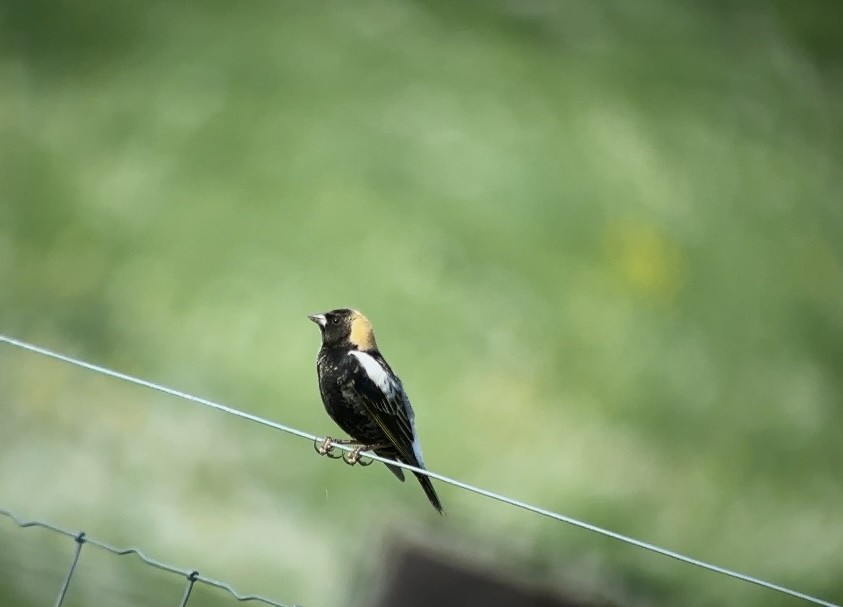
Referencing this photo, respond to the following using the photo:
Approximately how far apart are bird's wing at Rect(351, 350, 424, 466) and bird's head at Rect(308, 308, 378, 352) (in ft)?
0.12

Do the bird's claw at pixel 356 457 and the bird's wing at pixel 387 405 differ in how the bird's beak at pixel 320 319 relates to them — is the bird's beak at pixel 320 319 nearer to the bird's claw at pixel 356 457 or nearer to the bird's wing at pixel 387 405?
the bird's wing at pixel 387 405

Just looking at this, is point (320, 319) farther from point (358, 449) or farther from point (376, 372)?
point (358, 449)

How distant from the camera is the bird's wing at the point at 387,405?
5.95 feet

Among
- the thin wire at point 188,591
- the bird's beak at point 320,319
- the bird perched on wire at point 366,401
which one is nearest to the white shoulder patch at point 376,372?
the bird perched on wire at point 366,401

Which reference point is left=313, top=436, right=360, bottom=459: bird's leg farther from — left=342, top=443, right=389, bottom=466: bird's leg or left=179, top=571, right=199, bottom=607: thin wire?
left=179, top=571, right=199, bottom=607: thin wire

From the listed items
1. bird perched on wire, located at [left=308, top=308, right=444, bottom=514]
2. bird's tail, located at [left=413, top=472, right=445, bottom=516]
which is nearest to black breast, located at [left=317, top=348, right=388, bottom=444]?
bird perched on wire, located at [left=308, top=308, right=444, bottom=514]

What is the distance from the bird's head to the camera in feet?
6.23

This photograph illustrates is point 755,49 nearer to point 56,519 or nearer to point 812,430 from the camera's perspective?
point 812,430

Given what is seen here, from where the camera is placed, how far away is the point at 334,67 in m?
2.12

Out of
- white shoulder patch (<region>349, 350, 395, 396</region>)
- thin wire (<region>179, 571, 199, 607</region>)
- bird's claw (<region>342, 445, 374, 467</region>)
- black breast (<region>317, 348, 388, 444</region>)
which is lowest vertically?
thin wire (<region>179, 571, 199, 607</region>)

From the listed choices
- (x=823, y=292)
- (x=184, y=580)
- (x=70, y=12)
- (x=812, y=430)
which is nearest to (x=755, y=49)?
(x=823, y=292)

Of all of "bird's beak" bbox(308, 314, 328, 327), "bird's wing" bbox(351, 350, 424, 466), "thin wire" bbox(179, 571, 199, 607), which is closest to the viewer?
"thin wire" bbox(179, 571, 199, 607)

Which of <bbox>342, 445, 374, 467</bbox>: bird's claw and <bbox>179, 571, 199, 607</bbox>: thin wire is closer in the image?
<bbox>179, 571, 199, 607</bbox>: thin wire

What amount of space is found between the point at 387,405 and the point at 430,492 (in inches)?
7.7
